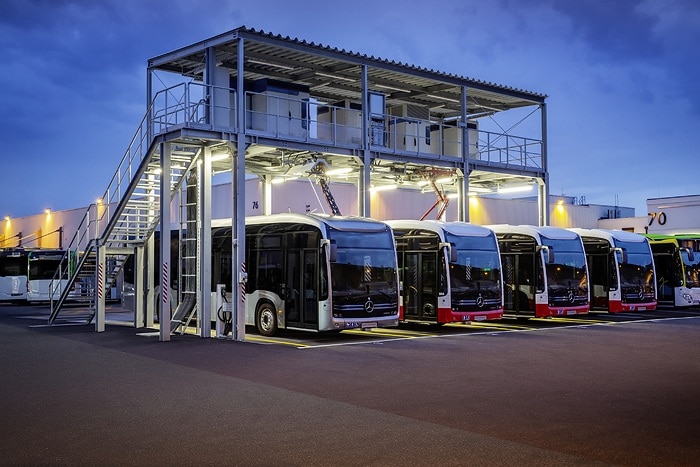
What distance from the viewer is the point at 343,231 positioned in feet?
67.5

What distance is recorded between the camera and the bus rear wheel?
21.4 m

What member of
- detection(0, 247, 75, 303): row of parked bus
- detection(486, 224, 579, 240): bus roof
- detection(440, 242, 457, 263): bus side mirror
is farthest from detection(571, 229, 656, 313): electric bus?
detection(0, 247, 75, 303): row of parked bus

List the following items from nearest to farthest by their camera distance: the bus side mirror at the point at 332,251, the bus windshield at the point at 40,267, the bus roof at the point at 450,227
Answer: the bus side mirror at the point at 332,251 → the bus roof at the point at 450,227 → the bus windshield at the point at 40,267

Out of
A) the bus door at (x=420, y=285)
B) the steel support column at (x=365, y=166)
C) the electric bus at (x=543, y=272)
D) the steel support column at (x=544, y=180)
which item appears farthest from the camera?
the steel support column at (x=544, y=180)

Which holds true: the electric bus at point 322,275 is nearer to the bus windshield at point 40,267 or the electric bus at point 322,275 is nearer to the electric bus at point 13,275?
the bus windshield at point 40,267

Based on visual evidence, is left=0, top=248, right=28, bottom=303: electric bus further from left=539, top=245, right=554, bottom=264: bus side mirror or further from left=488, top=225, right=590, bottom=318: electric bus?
left=539, top=245, right=554, bottom=264: bus side mirror

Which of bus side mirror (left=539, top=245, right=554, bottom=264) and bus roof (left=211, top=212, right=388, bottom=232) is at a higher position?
bus roof (left=211, top=212, right=388, bottom=232)

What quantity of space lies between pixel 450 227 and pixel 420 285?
6.07 feet

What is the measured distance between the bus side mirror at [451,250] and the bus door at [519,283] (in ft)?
12.3

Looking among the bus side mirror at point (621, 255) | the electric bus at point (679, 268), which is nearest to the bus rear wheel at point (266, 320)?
the bus side mirror at point (621, 255)

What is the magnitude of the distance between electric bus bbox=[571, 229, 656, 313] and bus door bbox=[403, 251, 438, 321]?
23.7 ft

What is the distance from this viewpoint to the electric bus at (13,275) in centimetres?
4059

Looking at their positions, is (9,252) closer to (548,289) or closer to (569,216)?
(548,289)

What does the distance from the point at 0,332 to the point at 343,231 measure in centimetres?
1003
